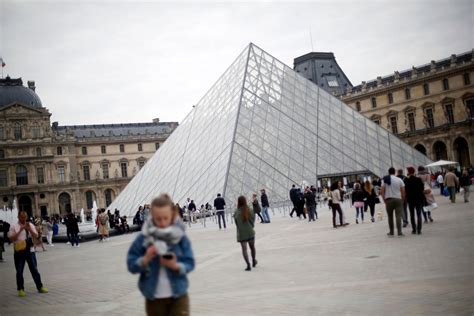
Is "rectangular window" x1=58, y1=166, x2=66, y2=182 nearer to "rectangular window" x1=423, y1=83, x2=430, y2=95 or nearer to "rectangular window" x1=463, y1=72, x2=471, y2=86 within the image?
"rectangular window" x1=423, y1=83, x2=430, y2=95

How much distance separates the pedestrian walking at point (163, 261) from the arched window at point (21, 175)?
219ft

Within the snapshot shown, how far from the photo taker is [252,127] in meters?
24.5

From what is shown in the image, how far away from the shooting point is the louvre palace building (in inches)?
2479

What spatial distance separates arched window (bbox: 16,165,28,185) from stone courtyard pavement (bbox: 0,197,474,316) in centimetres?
5811

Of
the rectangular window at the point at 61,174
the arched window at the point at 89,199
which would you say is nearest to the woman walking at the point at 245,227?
the rectangular window at the point at 61,174

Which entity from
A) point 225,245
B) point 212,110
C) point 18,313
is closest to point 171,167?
point 212,110

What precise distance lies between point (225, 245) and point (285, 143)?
13670 millimetres

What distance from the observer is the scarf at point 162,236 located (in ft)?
9.52

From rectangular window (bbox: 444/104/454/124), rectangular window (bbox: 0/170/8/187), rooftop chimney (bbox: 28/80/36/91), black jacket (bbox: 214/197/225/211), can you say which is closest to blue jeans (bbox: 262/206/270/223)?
black jacket (bbox: 214/197/225/211)

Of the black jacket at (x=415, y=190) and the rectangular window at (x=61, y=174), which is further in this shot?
the rectangular window at (x=61, y=174)

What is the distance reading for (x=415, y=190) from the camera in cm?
985

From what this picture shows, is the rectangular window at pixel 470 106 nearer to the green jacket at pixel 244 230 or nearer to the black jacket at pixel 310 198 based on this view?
the black jacket at pixel 310 198

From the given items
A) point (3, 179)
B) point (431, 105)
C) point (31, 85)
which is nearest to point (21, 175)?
point (3, 179)

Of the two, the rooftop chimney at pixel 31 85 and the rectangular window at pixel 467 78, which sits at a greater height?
the rooftop chimney at pixel 31 85
